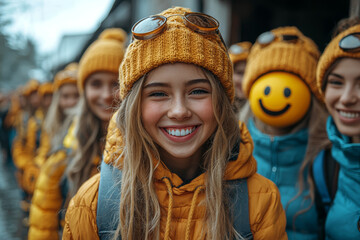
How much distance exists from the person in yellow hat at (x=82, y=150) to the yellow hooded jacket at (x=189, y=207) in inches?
34.9

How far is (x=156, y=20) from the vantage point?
1.57m

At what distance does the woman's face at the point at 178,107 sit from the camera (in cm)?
153

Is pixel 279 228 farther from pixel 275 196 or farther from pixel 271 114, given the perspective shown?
pixel 271 114

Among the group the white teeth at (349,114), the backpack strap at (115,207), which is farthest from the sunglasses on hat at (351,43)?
the backpack strap at (115,207)

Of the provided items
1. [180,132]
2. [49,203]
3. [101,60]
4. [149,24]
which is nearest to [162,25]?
[149,24]

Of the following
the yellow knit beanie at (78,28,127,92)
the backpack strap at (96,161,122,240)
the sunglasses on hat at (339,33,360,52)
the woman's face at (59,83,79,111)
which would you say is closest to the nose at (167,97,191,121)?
the backpack strap at (96,161,122,240)

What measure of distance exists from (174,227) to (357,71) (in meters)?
1.57

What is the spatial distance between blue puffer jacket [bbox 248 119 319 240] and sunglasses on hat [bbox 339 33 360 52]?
79 centimetres

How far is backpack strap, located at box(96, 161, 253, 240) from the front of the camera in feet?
4.93

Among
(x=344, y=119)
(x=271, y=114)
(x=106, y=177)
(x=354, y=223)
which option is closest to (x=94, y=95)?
(x=106, y=177)

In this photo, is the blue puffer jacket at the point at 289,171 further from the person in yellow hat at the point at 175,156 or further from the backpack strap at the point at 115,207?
the backpack strap at the point at 115,207

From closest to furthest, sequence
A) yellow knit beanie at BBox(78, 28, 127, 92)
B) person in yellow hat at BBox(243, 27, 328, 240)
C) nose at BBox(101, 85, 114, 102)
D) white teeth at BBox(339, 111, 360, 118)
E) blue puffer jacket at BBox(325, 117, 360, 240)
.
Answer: blue puffer jacket at BBox(325, 117, 360, 240), white teeth at BBox(339, 111, 360, 118), person in yellow hat at BBox(243, 27, 328, 240), nose at BBox(101, 85, 114, 102), yellow knit beanie at BBox(78, 28, 127, 92)

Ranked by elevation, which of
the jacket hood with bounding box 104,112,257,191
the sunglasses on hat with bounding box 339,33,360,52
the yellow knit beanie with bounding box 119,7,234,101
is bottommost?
the jacket hood with bounding box 104,112,257,191

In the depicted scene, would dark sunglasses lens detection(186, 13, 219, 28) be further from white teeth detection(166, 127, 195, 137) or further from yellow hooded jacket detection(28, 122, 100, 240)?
yellow hooded jacket detection(28, 122, 100, 240)
